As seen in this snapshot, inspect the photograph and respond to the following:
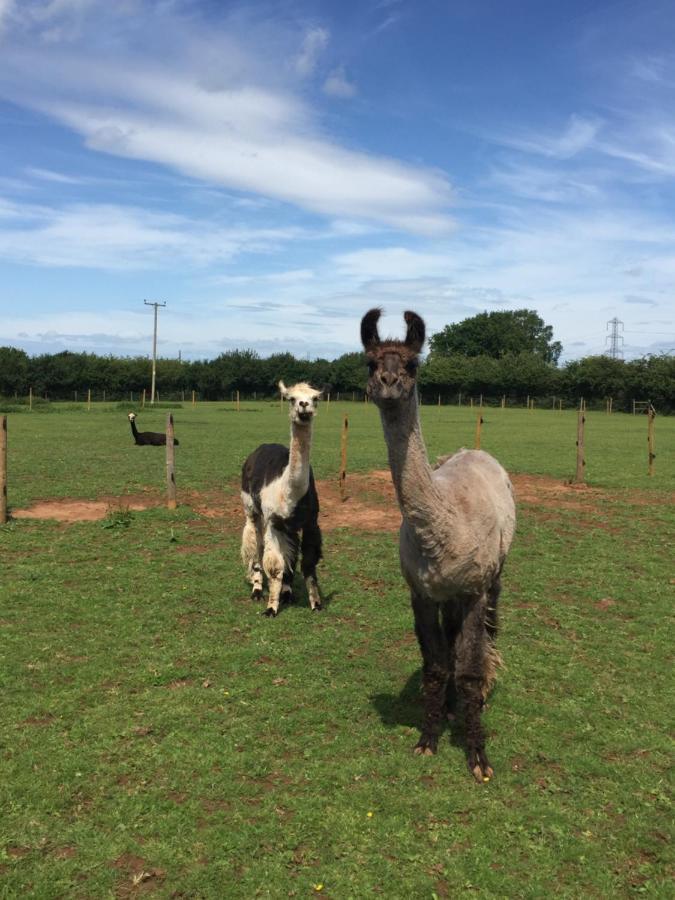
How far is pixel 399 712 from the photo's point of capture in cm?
473

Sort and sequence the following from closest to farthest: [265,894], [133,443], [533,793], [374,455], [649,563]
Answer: [265,894] < [533,793] < [649,563] < [374,455] < [133,443]

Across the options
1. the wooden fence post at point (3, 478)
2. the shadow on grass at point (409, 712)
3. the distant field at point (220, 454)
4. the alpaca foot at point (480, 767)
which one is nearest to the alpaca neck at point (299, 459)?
the shadow on grass at point (409, 712)

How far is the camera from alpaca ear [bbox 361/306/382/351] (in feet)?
12.0

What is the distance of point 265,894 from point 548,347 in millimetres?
120900

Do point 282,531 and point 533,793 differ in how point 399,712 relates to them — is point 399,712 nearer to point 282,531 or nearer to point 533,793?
point 533,793

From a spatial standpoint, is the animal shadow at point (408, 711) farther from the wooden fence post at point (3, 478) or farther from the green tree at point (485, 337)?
the green tree at point (485, 337)

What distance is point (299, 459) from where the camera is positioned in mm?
6484

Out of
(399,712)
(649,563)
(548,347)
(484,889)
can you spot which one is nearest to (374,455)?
(649,563)

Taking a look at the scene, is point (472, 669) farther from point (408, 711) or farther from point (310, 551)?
point (310, 551)

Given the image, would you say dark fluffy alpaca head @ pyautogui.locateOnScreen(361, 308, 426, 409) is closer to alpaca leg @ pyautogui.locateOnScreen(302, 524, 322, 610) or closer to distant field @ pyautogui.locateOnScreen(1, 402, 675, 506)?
alpaca leg @ pyautogui.locateOnScreen(302, 524, 322, 610)

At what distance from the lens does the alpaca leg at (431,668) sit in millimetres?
4230

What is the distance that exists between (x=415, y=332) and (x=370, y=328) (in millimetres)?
262

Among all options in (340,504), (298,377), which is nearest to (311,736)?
(340,504)

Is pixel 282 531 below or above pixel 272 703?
above
